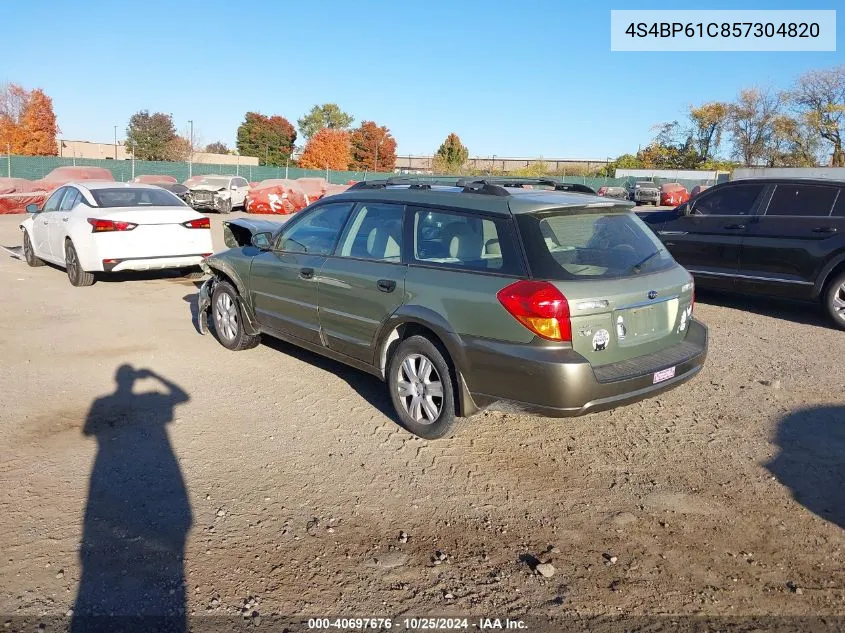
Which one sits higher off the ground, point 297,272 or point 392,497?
point 297,272

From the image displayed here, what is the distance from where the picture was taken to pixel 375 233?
5.20 metres

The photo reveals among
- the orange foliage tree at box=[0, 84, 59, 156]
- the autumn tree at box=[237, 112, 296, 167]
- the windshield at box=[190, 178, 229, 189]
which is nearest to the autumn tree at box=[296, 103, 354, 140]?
the autumn tree at box=[237, 112, 296, 167]

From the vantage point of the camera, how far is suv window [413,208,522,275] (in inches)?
167

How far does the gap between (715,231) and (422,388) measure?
6.12 meters

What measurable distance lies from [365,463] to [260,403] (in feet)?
4.56

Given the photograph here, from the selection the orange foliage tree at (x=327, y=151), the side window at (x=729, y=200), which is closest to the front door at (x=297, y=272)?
the side window at (x=729, y=200)

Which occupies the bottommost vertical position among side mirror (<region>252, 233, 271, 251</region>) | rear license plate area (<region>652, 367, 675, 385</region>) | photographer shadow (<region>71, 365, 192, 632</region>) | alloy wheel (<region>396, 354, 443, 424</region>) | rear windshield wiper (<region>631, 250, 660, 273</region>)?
photographer shadow (<region>71, 365, 192, 632</region>)

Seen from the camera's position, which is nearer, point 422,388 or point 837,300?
point 422,388

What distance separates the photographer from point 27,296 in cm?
927

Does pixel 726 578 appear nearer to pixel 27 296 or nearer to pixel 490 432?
pixel 490 432

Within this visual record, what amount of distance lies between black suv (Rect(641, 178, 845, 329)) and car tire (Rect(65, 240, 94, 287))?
27.3 ft

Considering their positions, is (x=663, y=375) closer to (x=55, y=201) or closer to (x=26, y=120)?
(x=55, y=201)

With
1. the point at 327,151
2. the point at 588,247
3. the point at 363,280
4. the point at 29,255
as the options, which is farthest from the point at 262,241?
the point at 327,151

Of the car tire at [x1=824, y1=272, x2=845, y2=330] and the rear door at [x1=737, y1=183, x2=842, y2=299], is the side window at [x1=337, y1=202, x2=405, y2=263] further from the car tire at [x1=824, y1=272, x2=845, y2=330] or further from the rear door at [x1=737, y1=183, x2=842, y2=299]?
the car tire at [x1=824, y1=272, x2=845, y2=330]
